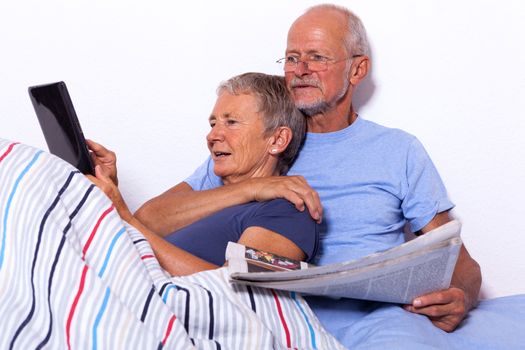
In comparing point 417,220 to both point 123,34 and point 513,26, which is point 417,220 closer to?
point 513,26

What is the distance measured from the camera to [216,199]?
1.82 meters

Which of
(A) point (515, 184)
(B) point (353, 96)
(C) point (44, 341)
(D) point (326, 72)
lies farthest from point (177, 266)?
(A) point (515, 184)

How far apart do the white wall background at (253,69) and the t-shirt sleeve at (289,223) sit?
605mm

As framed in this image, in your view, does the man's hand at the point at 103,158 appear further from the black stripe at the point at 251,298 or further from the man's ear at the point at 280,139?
the black stripe at the point at 251,298

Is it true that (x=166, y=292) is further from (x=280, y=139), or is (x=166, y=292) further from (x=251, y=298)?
(x=280, y=139)

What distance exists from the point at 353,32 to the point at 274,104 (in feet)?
1.04

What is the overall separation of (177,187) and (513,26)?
98 cm

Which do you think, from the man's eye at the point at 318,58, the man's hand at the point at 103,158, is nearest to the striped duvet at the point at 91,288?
the man's hand at the point at 103,158

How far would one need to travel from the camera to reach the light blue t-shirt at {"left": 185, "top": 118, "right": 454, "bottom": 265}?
1918 millimetres

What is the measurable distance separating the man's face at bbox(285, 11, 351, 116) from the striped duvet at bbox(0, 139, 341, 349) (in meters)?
0.65

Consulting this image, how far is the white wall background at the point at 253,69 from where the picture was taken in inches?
83.5

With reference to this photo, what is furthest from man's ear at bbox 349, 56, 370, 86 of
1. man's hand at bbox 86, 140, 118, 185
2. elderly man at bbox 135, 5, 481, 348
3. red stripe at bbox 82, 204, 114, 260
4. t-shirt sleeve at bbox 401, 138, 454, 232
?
red stripe at bbox 82, 204, 114, 260

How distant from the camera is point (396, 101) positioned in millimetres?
2168

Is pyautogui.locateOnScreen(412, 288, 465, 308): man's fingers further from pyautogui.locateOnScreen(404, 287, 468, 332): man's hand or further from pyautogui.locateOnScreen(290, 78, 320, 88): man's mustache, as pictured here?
pyautogui.locateOnScreen(290, 78, 320, 88): man's mustache
